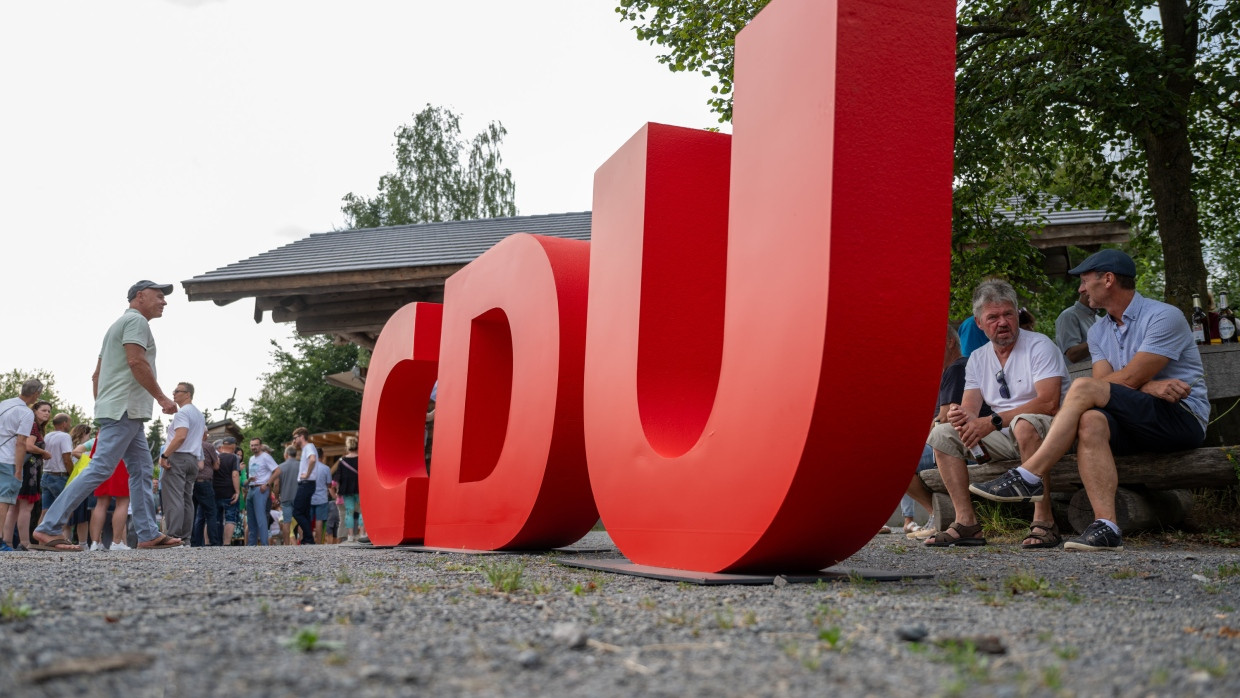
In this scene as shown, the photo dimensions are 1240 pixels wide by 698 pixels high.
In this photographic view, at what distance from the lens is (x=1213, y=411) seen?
588 centimetres

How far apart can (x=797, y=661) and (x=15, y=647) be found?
1.48 m

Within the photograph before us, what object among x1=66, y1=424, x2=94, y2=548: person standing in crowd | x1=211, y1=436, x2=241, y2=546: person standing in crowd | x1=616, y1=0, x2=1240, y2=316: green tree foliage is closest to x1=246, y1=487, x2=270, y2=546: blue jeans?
x1=211, y1=436, x2=241, y2=546: person standing in crowd

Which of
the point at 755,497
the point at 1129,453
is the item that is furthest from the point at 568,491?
the point at 1129,453

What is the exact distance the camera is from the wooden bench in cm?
455

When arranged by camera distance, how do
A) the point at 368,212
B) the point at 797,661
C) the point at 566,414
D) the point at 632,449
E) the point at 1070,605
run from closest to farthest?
the point at 797,661 → the point at 1070,605 → the point at 632,449 → the point at 566,414 → the point at 368,212

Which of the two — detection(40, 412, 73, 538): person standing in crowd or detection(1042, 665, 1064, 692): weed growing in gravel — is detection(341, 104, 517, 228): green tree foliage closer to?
detection(40, 412, 73, 538): person standing in crowd

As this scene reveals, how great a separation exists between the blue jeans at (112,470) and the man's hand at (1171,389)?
5.88 meters

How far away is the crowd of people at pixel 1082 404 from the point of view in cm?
423

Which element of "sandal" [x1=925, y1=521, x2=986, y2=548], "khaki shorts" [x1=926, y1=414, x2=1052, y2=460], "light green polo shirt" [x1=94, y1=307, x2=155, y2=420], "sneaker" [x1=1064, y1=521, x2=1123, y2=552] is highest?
"light green polo shirt" [x1=94, y1=307, x2=155, y2=420]

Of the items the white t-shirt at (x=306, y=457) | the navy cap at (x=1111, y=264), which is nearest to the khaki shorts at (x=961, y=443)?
the navy cap at (x=1111, y=264)

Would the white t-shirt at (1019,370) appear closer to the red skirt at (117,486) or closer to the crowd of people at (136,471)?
the crowd of people at (136,471)

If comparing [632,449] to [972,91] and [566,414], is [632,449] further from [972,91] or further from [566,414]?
[972,91]

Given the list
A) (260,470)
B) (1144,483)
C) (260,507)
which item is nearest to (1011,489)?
(1144,483)

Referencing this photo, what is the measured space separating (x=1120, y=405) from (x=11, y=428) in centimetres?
826
